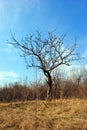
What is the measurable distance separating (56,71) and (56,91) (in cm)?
176

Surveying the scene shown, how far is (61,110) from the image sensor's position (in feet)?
37.2

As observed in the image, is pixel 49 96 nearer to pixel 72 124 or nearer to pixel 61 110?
pixel 61 110

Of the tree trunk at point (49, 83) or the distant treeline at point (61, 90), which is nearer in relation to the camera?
the distant treeline at point (61, 90)

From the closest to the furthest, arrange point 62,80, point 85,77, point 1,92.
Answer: point 62,80
point 85,77
point 1,92

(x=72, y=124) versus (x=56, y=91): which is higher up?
(x=56, y=91)

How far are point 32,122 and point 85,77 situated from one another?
12.8 metres

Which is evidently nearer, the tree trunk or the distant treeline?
the distant treeline

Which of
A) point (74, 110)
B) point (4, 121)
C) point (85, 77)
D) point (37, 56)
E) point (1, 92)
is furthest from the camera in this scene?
point (1, 92)

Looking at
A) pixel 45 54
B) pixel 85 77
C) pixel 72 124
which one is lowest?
pixel 72 124

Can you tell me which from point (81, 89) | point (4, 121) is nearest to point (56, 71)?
point (81, 89)

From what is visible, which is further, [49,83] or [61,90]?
[49,83]

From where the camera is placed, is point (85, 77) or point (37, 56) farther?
point (85, 77)

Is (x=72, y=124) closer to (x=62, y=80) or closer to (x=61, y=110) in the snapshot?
(x=61, y=110)

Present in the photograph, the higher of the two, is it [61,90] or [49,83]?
[49,83]
